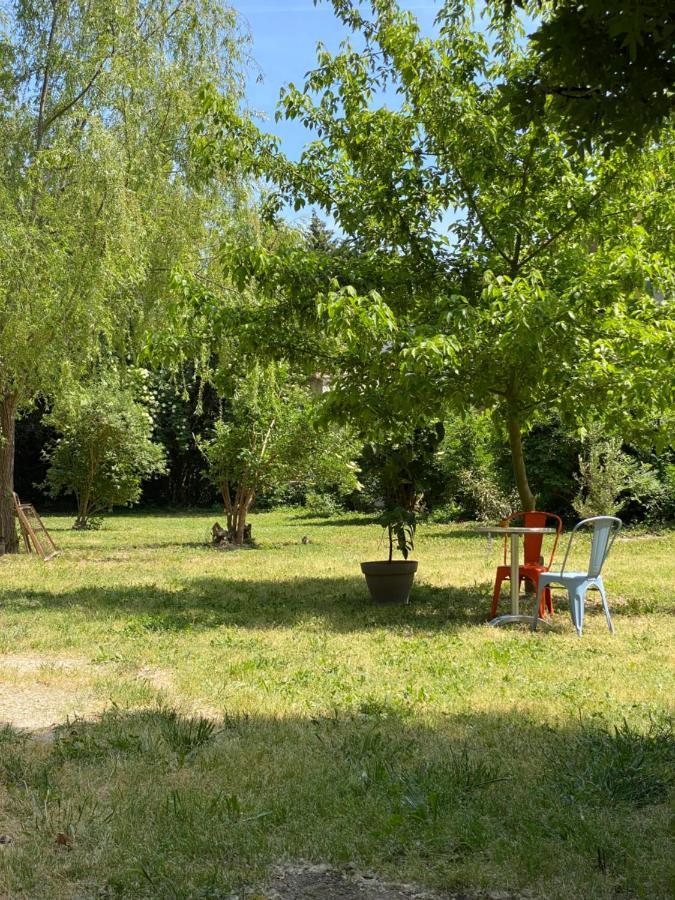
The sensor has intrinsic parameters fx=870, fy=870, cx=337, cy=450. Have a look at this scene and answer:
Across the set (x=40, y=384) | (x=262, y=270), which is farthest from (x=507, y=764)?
(x=40, y=384)

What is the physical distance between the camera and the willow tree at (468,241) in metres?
7.45

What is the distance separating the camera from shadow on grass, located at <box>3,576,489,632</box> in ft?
26.3

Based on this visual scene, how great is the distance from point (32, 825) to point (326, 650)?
11.6 feet

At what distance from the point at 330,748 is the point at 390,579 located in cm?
493

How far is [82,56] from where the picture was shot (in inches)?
490

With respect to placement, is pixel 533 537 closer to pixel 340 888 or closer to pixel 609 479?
pixel 340 888

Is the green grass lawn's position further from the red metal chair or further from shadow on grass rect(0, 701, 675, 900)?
the red metal chair

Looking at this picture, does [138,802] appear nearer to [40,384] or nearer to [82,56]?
[40,384]

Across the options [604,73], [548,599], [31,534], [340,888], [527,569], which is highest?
[604,73]

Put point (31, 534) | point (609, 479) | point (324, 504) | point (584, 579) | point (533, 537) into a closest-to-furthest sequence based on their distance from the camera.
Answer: point (584, 579) → point (533, 537) → point (31, 534) → point (609, 479) → point (324, 504)

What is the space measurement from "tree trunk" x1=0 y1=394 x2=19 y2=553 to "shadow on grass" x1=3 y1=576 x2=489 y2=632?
13.8ft

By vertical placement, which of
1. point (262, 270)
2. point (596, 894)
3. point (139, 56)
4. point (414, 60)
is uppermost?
point (139, 56)

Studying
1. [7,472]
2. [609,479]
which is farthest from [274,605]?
[609,479]

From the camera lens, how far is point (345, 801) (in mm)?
3467
